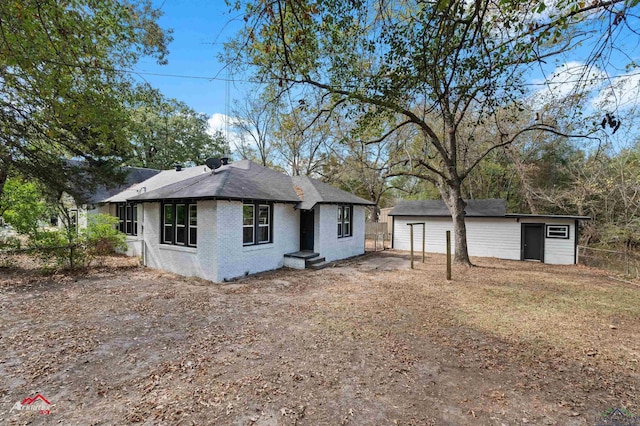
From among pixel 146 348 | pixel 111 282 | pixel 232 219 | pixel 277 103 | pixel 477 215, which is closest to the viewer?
pixel 146 348

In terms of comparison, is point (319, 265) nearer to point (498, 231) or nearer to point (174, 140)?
point (498, 231)

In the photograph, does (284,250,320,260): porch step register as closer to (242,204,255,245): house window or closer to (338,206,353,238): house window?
(242,204,255,245): house window

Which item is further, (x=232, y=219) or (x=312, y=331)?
(x=232, y=219)

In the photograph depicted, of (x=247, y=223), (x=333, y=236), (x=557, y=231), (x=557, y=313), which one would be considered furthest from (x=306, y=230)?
(x=557, y=231)

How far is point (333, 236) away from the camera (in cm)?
1322

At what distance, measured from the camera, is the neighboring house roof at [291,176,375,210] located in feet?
38.9

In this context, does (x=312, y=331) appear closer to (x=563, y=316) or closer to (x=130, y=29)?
(x=563, y=316)

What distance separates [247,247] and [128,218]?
8497mm

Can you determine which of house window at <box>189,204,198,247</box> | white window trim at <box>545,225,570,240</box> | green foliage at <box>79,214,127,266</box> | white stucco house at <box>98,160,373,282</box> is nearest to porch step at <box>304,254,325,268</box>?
white stucco house at <box>98,160,373,282</box>

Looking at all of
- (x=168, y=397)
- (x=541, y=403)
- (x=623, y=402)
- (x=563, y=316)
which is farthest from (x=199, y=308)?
(x=563, y=316)

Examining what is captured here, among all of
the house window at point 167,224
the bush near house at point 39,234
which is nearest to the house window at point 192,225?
the house window at point 167,224

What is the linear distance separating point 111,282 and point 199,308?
4.13m

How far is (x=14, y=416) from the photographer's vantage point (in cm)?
294

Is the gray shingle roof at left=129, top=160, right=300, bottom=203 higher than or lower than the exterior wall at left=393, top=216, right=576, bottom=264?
higher
